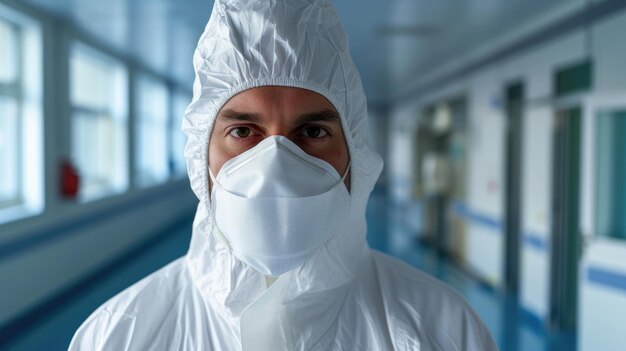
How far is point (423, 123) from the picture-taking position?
7105mm

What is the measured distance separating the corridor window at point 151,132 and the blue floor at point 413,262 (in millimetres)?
1484

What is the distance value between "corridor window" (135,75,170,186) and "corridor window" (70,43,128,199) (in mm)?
515

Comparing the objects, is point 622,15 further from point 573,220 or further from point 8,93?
point 8,93

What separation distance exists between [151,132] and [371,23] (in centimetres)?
496

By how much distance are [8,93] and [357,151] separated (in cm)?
362

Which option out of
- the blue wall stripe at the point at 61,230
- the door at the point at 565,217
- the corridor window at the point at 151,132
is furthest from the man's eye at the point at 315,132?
the corridor window at the point at 151,132

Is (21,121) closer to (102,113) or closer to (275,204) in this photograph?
(102,113)

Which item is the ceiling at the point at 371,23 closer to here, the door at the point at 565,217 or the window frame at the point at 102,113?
the window frame at the point at 102,113

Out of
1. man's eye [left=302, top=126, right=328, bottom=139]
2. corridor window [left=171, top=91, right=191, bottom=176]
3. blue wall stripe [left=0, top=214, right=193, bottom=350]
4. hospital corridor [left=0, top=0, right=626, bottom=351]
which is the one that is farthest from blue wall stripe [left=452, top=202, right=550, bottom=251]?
corridor window [left=171, top=91, right=191, bottom=176]

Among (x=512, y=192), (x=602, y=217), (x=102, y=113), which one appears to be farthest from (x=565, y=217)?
(x=102, y=113)

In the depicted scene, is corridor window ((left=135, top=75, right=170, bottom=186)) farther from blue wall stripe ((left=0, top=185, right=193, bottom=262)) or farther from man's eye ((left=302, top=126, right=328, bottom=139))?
man's eye ((left=302, top=126, right=328, bottom=139))

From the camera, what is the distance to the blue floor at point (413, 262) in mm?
3068

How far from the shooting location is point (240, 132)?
1.00m

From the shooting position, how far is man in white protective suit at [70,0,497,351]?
93 centimetres
